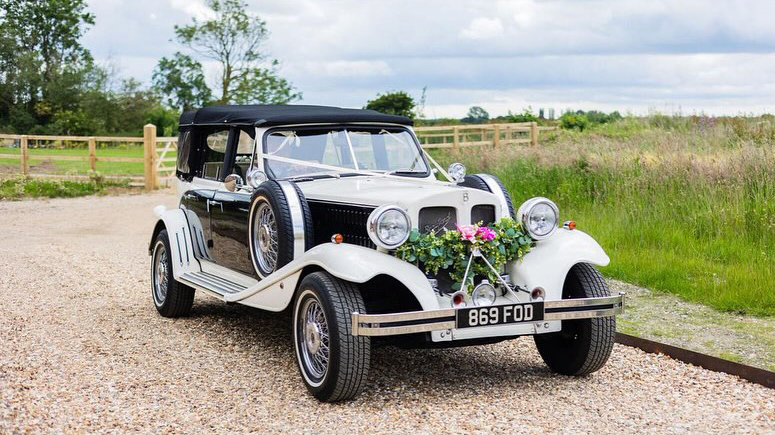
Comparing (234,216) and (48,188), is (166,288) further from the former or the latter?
(48,188)

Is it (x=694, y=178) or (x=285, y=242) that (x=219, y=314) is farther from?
(x=694, y=178)

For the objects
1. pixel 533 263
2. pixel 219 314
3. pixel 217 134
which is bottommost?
pixel 219 314

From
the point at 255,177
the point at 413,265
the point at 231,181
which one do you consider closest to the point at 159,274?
the point at 231,181

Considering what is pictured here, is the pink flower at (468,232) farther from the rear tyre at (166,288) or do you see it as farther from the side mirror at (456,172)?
the rear tyre at (166,288)

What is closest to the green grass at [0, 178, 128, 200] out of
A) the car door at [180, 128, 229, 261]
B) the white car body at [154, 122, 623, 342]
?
the car door at [180, 128, 229, 261]

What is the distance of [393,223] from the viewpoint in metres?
5.74

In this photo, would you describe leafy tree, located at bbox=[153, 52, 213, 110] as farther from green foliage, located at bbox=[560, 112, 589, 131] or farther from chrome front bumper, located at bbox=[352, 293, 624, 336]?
chrome front bumper, located at bbox=[352, 293, 624, 336]

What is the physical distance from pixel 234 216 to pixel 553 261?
2.72 metres

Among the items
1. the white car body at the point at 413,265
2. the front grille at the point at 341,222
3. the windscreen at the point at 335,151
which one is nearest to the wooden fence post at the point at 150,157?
the windscreen at the point at 335,151

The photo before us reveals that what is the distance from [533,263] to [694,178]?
22.2 feet

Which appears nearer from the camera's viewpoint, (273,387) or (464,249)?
(464,249)

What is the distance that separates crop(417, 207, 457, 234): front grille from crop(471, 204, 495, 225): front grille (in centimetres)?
18

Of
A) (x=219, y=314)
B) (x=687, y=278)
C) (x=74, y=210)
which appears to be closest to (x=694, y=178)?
(x=687, y=278)

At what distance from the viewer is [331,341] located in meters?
5.49
